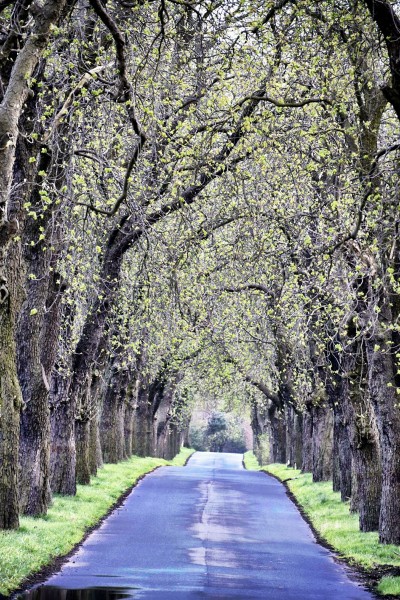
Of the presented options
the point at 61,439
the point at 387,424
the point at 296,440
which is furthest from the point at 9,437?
the point at 296,440

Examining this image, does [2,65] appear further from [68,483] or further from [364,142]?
[68,483]

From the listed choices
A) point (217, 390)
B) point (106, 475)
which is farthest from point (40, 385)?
point (217, 390)

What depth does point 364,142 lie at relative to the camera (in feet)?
53.5

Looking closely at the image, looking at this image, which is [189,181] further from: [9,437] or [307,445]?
[307,445]

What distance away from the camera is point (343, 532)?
19078 millimetres

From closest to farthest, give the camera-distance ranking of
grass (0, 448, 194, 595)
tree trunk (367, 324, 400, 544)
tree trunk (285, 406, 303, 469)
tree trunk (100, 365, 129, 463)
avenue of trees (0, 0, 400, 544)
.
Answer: grass (0, 448, 194, 595), avenue of trees (0, 0, 400, 544), tree trunk (367, 324, 400, 544), tree trunk (100, 365, 129, 463), tree trunk (285, 406, 303, 469)

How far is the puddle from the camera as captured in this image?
10.9m

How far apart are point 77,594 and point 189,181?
9.75 meters

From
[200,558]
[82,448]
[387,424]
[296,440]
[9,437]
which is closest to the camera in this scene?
[9,437]

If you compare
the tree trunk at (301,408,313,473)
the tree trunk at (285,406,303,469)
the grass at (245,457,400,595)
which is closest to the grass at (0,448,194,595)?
the grass at (245,457,400,595)

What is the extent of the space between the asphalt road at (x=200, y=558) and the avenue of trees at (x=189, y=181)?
5.92 ft

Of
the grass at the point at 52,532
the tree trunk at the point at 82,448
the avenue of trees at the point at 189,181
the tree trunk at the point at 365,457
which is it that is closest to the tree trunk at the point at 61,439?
the avenue of trees at the point at 189,181

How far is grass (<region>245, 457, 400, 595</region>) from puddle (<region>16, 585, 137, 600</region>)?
3756 mm

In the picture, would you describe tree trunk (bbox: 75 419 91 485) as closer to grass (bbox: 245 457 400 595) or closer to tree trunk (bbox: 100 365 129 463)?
grass (bbox: 245 457 400 595)
